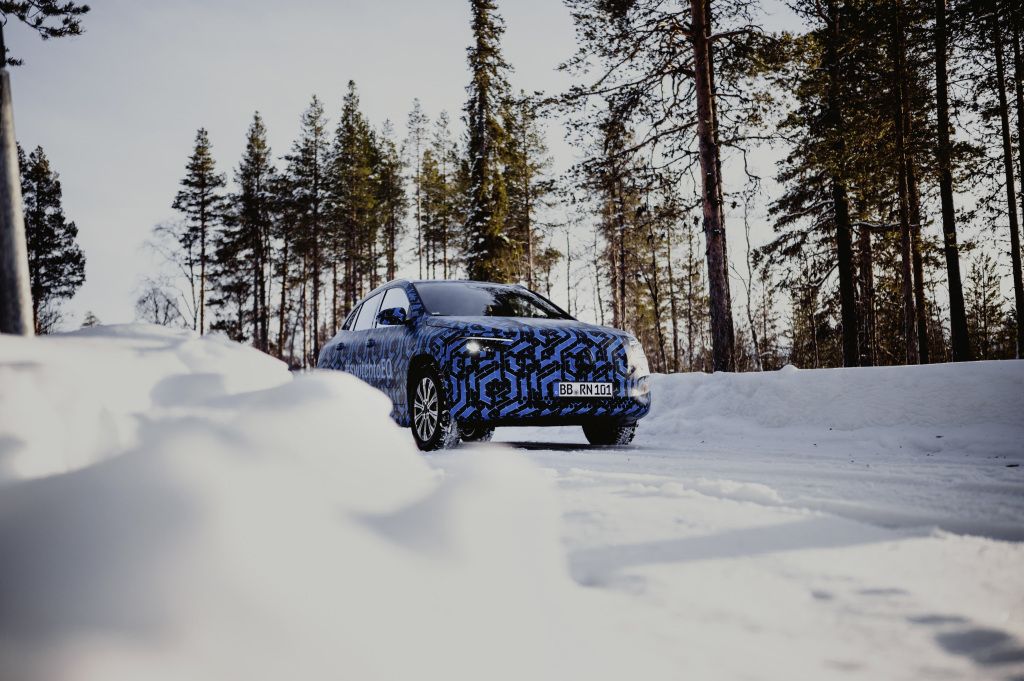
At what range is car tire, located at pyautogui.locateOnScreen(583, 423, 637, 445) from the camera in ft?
20.5

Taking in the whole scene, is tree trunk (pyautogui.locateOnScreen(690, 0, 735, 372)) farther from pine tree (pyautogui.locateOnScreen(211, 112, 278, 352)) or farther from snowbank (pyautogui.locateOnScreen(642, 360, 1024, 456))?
pine tree (pyautogui.locateOnScreen(211, 112, 278, 352))

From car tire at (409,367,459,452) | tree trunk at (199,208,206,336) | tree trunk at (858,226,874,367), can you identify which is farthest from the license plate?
tree trunk at (199,208,206,336)

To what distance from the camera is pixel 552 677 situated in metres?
1.17

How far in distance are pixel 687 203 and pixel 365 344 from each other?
9.47m

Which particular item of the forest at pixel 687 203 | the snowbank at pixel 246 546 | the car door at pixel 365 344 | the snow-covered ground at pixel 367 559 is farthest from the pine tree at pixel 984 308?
the snowbank at pixel 246 546

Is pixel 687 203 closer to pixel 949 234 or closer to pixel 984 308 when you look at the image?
pixel 949 234

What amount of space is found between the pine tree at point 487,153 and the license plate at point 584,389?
2351 cm

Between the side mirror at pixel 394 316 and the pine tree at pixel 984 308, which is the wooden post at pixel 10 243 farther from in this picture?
the pine tree at pixel 984 308

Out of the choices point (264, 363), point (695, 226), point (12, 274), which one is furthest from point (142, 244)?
point (264, 363)

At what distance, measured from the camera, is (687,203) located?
14016mm

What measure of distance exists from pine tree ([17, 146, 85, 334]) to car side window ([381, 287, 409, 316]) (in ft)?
143

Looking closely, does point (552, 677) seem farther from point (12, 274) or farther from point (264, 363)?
point (12, 274)

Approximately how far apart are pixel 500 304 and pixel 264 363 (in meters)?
4.54

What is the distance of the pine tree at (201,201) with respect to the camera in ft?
144
